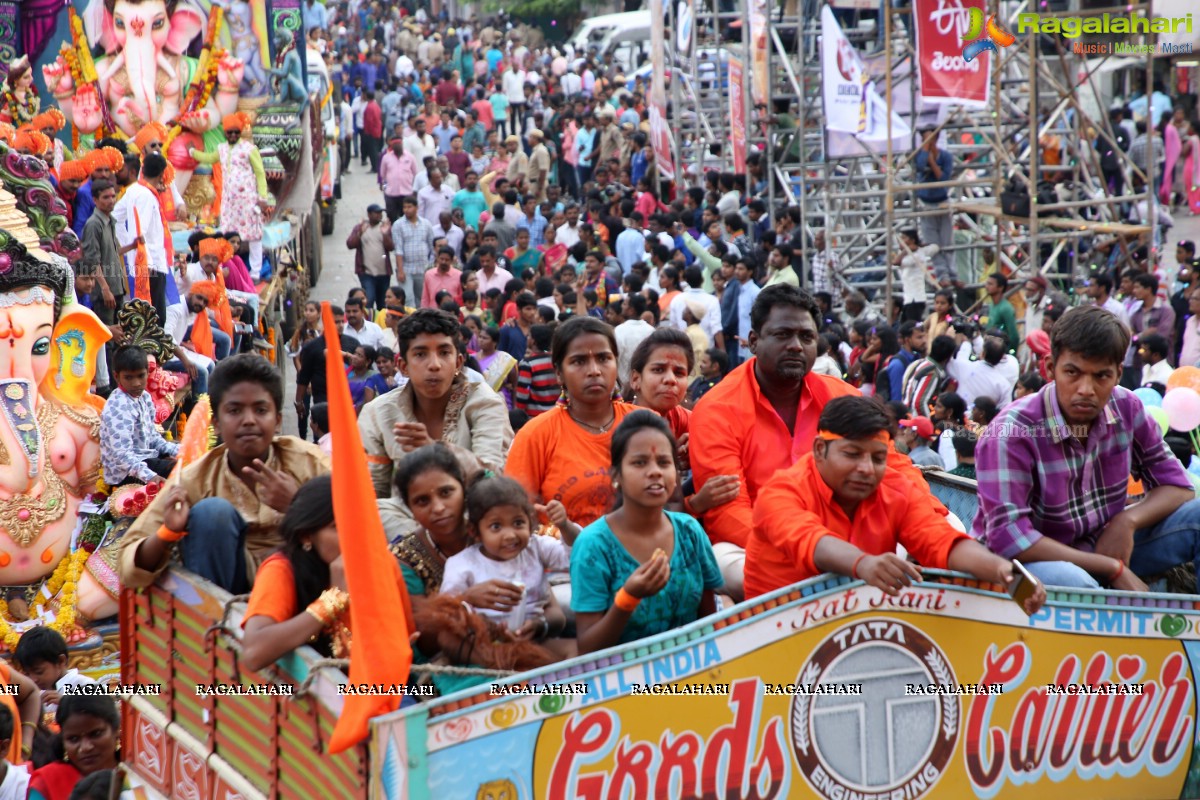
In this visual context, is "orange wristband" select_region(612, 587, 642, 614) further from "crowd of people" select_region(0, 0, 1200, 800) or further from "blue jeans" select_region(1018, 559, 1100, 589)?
"blue jeans" select_region(1018, 559, 1100, 589)

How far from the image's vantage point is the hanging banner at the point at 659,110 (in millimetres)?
23156

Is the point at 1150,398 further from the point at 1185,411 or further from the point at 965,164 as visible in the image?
the point at 965,164

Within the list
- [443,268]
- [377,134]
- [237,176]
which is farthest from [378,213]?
[377,134]

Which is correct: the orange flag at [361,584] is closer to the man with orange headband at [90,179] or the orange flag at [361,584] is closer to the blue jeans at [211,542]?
the blue jeans at [211,542]

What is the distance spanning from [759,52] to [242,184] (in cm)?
763

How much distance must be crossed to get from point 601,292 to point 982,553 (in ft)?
35.8

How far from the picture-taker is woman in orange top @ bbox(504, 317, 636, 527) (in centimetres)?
582

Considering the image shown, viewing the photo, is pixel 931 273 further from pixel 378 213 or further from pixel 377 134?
pixel 377 134

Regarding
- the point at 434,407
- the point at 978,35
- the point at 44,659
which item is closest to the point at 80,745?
the point at 44,659

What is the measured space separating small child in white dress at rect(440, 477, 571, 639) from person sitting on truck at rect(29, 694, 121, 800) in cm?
204

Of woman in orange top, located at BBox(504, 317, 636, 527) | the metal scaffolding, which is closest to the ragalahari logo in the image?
the metal scaffolding

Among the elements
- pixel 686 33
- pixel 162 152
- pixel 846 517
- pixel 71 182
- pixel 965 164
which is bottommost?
pixel 846 517

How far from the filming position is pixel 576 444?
19.2ft

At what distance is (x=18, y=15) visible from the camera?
18.8 metres
